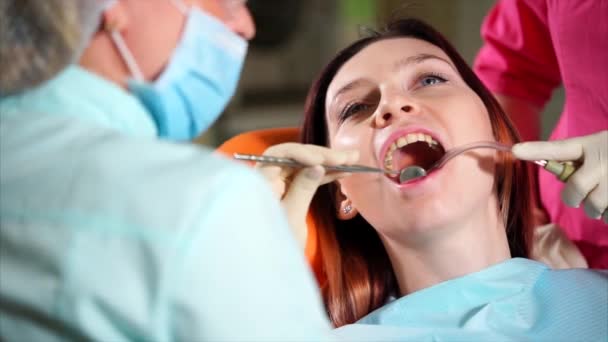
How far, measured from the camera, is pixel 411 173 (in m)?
1.53

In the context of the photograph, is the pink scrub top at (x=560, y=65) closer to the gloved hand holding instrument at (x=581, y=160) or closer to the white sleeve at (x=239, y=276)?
the gloved hand holding instrument at (x=581, y=160)

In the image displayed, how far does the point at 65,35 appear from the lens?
3.05ft

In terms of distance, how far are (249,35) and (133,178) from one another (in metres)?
0.47

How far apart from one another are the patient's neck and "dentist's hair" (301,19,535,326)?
0.10 metres

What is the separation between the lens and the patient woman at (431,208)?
1.50 m

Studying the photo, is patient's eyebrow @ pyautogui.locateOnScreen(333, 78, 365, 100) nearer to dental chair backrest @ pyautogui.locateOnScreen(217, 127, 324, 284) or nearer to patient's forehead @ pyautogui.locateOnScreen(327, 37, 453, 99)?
patient's forehead @ pyautogui.locateOnScreen(327, 37, 453, 99)

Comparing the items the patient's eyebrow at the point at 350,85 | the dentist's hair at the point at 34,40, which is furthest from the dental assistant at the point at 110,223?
the patient's eyebrow at the point at 350,85

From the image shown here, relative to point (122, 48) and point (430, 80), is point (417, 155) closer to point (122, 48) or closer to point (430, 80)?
point (430, 80)

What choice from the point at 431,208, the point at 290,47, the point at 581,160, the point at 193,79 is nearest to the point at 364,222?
the point at 431,208

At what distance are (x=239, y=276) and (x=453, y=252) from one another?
82 centimetres

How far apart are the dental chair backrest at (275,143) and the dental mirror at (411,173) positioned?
1.19ft

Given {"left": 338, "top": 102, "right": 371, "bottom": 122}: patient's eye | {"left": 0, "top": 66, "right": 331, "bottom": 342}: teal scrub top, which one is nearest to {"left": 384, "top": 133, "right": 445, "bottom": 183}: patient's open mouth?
{"left": 338, "top": 102, "right": 371, "bottom": 122}: patient's eye

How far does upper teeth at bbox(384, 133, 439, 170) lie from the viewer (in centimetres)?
150

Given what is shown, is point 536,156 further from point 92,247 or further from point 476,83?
point 92,247
